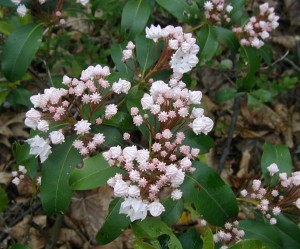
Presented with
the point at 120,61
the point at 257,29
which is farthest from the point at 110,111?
the point at 257,29

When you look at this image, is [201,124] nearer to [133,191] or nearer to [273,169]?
[133,191]

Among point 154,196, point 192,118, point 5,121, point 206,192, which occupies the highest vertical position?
point 192,118

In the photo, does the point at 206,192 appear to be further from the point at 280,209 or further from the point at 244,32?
the point at 244,32

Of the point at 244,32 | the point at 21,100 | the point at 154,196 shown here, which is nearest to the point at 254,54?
the point at 244,32

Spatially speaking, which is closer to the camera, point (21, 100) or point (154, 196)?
point (154, 196)

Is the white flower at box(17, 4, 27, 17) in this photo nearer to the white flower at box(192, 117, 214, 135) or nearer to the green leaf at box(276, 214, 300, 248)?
the white flower at box(192, 117, 214, 135)
